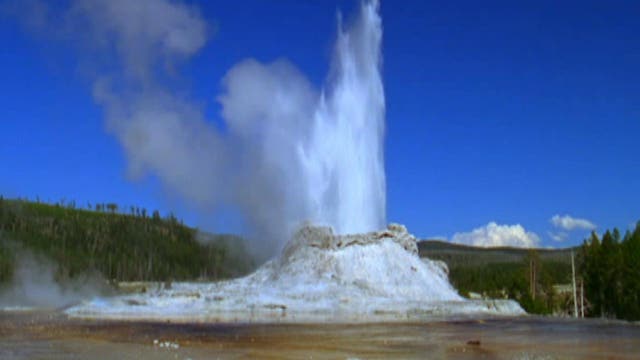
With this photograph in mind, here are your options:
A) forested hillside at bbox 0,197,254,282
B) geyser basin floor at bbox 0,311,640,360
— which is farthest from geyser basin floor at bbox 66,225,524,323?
forested hillside at bbox 0,197,254,282

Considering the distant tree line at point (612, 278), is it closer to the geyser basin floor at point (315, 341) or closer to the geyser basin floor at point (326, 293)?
the geyser basin floor at point (326, 293)

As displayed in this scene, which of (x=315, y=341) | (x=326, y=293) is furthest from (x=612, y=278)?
(x=315, y=341)

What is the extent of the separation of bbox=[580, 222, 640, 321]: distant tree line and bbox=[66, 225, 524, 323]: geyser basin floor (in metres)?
12.5

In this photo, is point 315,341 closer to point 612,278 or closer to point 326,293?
point 326,293

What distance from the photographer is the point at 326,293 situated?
127 ft

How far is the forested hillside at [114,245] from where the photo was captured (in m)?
117

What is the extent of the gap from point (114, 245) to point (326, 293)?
107m

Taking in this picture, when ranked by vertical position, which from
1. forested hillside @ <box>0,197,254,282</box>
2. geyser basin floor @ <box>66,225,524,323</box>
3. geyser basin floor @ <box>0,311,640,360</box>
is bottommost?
geyser basin floor @ <box>0,311,640,360</box>

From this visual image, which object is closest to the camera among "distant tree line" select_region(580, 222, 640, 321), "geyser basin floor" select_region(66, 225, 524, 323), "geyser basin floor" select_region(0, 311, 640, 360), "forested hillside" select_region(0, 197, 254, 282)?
"geyser basin floor" select_region(0, 311, 640, 360)

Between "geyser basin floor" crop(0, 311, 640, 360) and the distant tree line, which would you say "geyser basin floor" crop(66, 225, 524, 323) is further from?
the distant tree line

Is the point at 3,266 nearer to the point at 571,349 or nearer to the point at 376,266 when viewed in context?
the point at 376,266

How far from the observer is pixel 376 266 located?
140 ft

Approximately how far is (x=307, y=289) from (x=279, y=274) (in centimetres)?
423

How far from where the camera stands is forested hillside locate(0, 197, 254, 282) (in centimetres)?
11656
